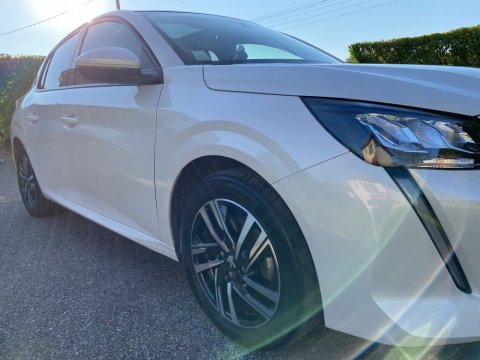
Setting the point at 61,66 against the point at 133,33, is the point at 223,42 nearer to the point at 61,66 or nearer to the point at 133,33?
the point at 133,33

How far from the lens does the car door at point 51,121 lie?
295 centimetres

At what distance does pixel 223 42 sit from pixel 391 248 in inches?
61.9

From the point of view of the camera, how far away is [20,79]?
29.9ft

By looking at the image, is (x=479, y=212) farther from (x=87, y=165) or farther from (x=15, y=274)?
(x=15, y=274)

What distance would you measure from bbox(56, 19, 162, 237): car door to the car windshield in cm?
18

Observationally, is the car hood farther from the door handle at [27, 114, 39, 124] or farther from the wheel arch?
the door handle at [27, 114, 39, 124]

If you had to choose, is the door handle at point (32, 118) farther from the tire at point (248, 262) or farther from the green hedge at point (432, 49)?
the green hedge at point (432, 49)

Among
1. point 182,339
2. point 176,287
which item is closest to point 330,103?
point 182,339

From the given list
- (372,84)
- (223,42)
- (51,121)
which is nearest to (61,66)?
(51,121)

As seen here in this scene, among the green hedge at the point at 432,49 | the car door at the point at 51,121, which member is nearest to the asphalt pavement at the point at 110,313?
the car door at the point at 51,121

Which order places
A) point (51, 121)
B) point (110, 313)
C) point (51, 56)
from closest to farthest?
point (110, 313)
point (51, 121)
point (51, 56)

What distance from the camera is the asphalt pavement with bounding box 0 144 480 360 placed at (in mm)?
1852

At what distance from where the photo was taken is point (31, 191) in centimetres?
388

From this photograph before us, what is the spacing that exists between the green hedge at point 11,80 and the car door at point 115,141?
691 cm
